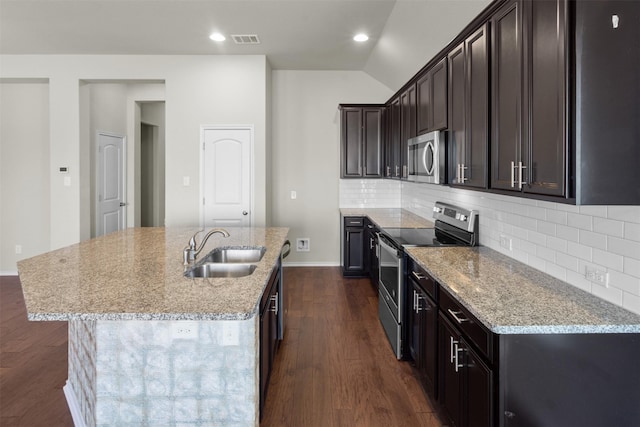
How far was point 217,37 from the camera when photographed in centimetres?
450

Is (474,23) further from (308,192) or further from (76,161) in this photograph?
(76,161)

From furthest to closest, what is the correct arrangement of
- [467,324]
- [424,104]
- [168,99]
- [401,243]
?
[168,99] < [424,104] < [401,243] < [467,324]

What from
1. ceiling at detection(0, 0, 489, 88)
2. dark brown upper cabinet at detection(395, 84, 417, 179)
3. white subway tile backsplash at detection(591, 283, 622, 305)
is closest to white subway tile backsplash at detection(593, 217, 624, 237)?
white subway tile backsplash at detection(591, 283, 622, 305)

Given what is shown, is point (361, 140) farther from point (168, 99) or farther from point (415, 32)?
point (168, 99)

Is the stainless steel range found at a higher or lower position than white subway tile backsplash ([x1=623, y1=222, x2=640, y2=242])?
lower

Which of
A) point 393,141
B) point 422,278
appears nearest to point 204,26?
point 393,141

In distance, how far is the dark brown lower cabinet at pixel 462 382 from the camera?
1.61 metres

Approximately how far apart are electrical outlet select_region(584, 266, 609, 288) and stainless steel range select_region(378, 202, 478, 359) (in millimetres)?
1182

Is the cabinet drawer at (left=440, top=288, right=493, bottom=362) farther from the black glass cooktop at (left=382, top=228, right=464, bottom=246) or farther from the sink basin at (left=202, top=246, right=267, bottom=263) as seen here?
the sink basin at (left=202, top=246, right=267, bottom=263)

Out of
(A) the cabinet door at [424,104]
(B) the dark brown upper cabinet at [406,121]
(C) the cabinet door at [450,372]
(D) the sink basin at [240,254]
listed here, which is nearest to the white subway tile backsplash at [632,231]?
(C) the cabinet door at [450,372]

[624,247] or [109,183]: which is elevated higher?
[109,183]

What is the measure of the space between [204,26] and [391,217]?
2.93 metres

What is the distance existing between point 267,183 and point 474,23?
3.54 m

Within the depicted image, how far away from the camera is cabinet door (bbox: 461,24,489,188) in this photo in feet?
7.38
